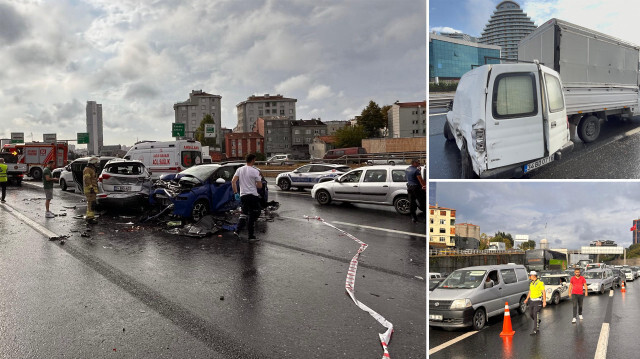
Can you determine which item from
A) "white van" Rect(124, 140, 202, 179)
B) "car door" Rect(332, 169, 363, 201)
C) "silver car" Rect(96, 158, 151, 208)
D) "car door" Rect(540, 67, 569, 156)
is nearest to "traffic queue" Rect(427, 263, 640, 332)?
"car door" Rect(540, 67, 569, 156)

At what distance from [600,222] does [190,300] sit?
4879 millimetres

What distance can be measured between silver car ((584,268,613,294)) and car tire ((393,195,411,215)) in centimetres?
1196

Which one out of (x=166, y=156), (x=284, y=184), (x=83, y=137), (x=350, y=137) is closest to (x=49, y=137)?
(x=83, y=137)

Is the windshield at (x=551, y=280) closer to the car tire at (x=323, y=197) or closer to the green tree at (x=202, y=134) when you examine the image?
the car tire at (x=323, y=197)

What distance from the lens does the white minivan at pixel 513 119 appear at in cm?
237

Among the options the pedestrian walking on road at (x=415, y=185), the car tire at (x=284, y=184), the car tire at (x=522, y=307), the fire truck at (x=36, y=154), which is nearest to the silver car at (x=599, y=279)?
the car tire at (x=522, y=307)

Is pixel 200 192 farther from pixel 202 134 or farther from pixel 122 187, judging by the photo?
pixel 202 134

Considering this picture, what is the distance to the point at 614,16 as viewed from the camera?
7.93 feet

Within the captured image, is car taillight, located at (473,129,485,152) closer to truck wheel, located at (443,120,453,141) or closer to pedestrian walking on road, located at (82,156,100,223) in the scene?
truck wheel, located at (443,120,453,141)

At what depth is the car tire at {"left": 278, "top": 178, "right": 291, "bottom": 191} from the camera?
2391 centimetres

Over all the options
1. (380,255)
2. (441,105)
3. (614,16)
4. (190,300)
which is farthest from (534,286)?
(380,255)

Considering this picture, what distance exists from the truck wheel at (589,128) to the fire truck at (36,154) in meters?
40.3

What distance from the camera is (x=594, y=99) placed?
95.3 inches

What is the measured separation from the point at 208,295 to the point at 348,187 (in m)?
10.7
